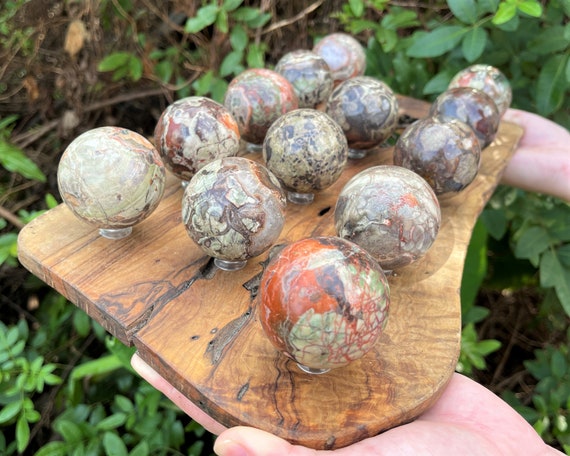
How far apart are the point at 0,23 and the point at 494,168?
2.02m

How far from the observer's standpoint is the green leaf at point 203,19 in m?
1.92

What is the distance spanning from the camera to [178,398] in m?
1.30

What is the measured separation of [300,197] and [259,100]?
33 centimetres

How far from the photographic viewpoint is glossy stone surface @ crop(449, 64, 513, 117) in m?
1.89

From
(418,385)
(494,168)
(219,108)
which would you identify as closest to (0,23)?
(219,108)

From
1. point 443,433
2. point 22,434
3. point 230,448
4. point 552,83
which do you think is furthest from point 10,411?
point 552,83

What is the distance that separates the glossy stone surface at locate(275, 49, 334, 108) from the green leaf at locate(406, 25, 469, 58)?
324 millimetres

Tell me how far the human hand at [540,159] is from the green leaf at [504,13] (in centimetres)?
54

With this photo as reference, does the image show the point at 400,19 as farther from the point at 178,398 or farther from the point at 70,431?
the point at 70,431

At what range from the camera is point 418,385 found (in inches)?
44.9

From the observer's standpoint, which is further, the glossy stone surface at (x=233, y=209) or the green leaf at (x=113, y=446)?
the green leaf at (x=113, y=446)

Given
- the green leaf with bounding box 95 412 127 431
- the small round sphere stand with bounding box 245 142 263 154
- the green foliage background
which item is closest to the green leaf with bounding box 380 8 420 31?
the green foliage background

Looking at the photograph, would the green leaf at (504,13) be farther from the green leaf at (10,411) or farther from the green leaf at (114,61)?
the green leaf at (10,411)

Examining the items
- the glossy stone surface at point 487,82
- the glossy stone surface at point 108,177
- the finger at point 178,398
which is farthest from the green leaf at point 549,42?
the finger at point 178,398
